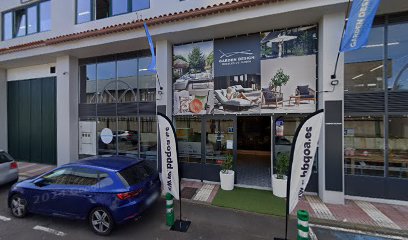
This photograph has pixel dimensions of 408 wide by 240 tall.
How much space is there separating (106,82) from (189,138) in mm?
4758

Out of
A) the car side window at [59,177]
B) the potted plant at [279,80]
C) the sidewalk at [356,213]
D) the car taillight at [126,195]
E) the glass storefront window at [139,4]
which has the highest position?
the glass storefront window at [139,4]

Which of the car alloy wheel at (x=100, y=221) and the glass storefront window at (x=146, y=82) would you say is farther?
the glass storefront window at (x=146, y=82)

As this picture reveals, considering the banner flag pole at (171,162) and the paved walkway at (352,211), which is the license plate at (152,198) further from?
the paved walkway at (352,211)

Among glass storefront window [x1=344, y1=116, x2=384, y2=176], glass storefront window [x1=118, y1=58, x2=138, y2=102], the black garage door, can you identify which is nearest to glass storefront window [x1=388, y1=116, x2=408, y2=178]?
glass storefront window [x1=344, y1=116, x2=384, y2=176]

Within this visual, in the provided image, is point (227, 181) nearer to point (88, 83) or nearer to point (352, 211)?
point (352, 211)

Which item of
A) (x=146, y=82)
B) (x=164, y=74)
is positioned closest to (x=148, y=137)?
(x=146, y=82)

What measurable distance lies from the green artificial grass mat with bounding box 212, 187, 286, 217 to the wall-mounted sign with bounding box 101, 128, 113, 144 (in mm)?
5562

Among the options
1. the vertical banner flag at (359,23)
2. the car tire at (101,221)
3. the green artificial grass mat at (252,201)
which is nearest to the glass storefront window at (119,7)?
the car tire at (101,221)

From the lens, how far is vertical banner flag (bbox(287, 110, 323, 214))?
4012 mm

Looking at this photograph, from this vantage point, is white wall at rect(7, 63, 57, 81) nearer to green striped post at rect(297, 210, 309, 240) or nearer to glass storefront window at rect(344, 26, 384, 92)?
green striped post at rect(297, 210, 309, 240)

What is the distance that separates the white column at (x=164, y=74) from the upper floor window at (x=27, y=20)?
6768 mm

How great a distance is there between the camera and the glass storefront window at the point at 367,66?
6.24 meters

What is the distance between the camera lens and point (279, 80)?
7074mm

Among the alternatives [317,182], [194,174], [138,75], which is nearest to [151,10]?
[138,75]
